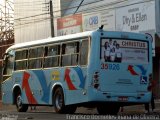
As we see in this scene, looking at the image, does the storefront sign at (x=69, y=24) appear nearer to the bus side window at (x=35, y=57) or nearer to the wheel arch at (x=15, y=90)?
the wheel arch at (x=15, y=90)

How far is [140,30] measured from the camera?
30500 millimetres

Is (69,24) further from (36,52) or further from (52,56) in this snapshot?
(52,56)

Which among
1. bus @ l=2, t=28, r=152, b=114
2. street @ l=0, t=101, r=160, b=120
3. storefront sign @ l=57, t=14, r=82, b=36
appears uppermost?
storefront sign @ l=57, t=14, r=82, b=36

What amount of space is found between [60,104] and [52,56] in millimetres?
1960

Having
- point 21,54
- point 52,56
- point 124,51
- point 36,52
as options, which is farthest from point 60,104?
point 21,54

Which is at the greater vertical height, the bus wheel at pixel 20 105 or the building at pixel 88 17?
the building at pixel 88 17

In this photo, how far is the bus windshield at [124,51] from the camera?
65.3 feet

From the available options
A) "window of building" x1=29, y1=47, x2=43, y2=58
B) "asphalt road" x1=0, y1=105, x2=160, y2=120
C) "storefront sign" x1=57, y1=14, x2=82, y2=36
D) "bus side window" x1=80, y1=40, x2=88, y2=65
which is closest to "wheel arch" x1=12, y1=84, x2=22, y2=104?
"asphalt road" x1=0, y1=105, x2=160, y2=120

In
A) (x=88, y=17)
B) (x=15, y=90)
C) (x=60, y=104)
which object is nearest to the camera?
(x=60, y=104)

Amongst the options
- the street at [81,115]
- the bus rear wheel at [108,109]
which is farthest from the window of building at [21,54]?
the bus rear wheel at [108,109]

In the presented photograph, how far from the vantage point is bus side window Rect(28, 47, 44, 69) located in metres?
23.4

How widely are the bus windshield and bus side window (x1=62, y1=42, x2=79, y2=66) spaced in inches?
50.6

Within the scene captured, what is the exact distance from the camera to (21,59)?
82.6ft

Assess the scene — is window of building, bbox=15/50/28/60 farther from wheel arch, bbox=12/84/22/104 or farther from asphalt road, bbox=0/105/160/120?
asphalt road, bbox=0/105/160/120
